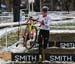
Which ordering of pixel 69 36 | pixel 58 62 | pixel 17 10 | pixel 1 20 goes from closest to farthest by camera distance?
pixel 58 62
pixel 69 36
pixel 17 10
pixel 1 20

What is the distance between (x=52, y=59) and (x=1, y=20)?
29.5 metres

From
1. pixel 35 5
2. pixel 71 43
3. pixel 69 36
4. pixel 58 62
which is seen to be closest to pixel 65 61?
pixel 58 62

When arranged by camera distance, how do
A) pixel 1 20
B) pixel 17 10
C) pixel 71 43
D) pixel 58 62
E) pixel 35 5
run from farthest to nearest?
1. pixel 35 5
2. pixel 1 20
3. pixel 17 10
4. pixel 71 43
5. pixel 58 62

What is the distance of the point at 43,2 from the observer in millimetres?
73875

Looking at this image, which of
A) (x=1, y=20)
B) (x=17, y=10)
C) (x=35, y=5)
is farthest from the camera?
(x=35, y=5)

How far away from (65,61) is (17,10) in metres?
20.6

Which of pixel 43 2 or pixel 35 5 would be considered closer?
pixel 35 5

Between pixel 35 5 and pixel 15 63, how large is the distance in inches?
1999

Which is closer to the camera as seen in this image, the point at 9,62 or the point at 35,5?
the point at 9,62

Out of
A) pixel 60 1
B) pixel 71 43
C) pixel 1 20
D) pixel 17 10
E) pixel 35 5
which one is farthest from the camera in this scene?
pixel 60 1

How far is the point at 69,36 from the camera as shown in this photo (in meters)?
20.7

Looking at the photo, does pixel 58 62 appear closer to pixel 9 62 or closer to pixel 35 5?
pixel 9 62

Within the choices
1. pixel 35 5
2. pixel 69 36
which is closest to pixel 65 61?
pixel 69 36

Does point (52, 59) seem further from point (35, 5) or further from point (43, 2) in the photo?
point (43, 2)
